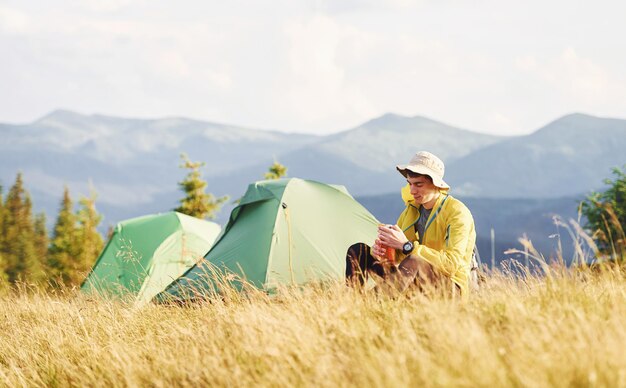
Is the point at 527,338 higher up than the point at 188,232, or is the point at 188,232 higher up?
the point at 527,338

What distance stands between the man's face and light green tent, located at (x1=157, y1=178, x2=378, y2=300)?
3.38 m

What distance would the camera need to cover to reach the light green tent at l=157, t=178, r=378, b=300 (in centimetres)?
952

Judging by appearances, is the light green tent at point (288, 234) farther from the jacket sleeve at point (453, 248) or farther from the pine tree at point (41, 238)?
the pine tree at point (41, 238)

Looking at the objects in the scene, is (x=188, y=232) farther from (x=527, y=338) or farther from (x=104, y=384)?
(x=527, y=338)

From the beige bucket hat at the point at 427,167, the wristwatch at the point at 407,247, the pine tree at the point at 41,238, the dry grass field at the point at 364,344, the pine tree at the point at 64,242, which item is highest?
the beige bucket hat at the point at 427,167

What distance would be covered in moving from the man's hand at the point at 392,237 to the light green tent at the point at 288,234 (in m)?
3.58

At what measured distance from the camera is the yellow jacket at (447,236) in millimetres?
5473

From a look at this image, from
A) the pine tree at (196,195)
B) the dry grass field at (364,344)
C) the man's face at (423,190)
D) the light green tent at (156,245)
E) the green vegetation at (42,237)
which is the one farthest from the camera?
the green vegetation at (42,237)

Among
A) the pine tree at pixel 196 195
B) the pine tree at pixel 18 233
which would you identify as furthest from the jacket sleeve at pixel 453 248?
the pine tree at pixel 18 233

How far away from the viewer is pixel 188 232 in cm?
1465

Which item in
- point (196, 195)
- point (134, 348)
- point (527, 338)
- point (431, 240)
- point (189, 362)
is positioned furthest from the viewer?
point (196, 195)

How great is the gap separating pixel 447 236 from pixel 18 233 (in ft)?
198

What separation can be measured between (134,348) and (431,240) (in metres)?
2.62

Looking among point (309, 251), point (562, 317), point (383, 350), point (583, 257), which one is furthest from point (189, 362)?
point (309, 251)
